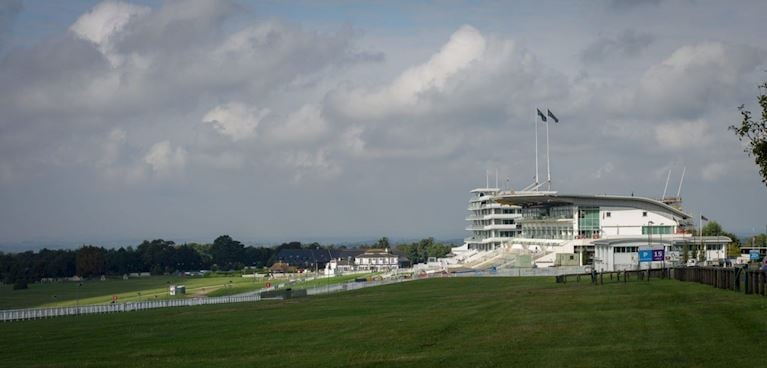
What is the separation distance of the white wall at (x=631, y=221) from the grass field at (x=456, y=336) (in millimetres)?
76669

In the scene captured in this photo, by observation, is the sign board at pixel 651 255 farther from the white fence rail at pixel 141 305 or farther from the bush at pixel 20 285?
the bush at pixel 20 285

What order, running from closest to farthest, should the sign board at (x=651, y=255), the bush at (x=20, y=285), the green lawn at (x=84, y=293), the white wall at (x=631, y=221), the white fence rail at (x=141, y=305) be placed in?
the white fence rail at (x=141, y=305) < the sign board at (x=651, y=255) < the green lawn at (x=84, y=293) < the white wall at (x=631, y=221) < the bush at (x=20, y=285)

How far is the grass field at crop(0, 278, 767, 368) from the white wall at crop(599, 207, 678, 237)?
76669mm

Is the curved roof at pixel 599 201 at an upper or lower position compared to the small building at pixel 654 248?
upper

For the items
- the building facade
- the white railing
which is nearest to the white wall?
the building facade

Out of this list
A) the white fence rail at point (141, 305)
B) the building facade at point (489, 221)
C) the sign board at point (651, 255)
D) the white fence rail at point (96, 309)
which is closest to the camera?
the white fence rail at point (96, 309)

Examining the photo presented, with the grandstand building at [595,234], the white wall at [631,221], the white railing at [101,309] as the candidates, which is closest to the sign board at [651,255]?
the grandstand building at [595,234]

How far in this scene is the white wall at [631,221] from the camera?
4845 inches

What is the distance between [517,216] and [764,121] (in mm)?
126253

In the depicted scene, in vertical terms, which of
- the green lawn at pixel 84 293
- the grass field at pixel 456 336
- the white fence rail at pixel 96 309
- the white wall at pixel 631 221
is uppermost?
the white wall at pixel 631 221

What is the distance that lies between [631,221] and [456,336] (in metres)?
99.5

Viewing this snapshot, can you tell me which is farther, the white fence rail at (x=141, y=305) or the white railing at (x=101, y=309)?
the white fence rail at (x=141, y=305)

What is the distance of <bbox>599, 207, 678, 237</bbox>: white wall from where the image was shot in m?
123

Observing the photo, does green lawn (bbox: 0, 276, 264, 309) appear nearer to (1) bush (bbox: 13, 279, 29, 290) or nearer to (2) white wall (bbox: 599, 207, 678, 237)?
(1) bush (bbox: 13, 279, 29, 290)
